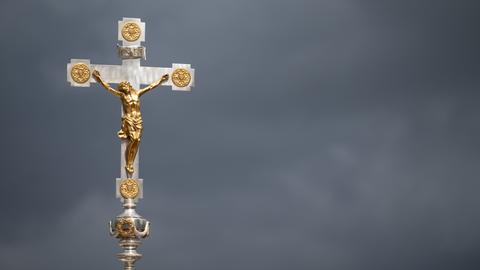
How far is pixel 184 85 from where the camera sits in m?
34.3

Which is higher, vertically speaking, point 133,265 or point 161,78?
point 161,78

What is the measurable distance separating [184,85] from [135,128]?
1744mm

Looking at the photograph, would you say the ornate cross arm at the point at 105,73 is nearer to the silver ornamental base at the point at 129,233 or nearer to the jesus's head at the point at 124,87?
the jesus's head at the point at 124,87

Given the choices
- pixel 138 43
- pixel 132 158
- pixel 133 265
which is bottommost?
pixel 133 265

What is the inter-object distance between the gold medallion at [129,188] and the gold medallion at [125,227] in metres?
0.60

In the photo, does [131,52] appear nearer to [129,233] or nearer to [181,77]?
[181,77]

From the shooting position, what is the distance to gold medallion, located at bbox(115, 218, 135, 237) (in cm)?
3291

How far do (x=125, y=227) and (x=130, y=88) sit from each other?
10.2ft

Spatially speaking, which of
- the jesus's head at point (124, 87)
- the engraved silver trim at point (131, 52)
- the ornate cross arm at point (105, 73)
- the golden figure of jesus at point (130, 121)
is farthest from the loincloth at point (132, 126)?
the engraved silver trim at point (131, 52)

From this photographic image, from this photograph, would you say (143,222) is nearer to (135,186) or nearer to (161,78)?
(135,186)

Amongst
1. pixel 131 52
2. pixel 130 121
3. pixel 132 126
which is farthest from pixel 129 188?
pixel 131 52

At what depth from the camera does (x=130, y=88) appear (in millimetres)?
33562

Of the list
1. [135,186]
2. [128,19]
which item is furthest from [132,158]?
[128,19]

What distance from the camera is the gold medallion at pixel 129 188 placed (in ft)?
109
